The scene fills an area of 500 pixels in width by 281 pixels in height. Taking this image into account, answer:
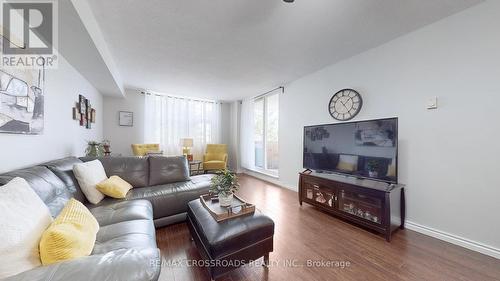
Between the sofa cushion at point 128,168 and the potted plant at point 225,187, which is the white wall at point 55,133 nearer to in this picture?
the sofa cushion at point 128,168

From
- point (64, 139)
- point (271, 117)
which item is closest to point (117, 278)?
point (64, 139)

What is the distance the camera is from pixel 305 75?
363 centimetres

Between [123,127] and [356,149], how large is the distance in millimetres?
5262

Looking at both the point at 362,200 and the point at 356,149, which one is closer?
the point at 362,200

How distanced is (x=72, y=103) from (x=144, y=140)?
2380 mm

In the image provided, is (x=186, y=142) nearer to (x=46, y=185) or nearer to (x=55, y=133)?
(x=55, y=133)

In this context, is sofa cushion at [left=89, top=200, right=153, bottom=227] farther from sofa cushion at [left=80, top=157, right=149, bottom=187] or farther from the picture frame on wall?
the picture frame on wall

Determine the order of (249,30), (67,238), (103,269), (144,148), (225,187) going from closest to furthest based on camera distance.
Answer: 1. (103,269)
2. (67,238)
3. (225,187)
4. (249,30)
5. (144,148)

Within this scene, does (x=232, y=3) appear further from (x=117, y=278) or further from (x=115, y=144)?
(x=115, y=144)

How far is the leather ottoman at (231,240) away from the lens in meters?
1.32

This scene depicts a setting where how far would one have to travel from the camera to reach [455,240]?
6.22 ft

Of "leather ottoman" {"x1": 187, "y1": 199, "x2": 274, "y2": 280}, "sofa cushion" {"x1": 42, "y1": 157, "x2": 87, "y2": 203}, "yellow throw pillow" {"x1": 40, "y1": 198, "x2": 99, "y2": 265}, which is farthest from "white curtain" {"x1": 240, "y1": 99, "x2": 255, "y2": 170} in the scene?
"yellow throw pillow" {"x1": 40, "y1": 198, "x2": 99, "y2": 265}

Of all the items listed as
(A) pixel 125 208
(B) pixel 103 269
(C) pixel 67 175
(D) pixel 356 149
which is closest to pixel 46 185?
(C) pixel 67 175

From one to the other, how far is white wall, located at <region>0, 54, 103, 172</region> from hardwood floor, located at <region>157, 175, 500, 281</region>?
1.44 meters
